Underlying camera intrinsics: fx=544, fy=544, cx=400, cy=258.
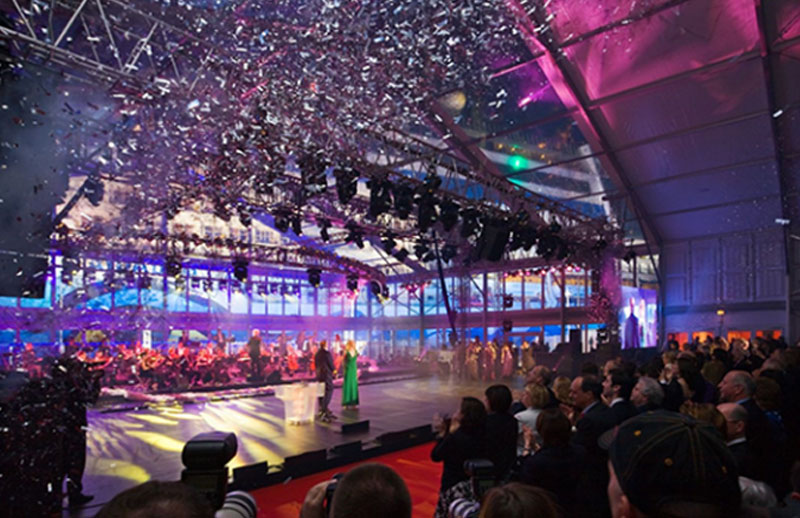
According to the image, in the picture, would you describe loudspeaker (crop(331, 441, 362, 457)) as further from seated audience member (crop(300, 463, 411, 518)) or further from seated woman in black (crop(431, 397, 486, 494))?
seated audience member (crop(300, 463, 411, 518))

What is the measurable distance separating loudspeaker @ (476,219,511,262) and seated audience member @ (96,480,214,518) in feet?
37.8

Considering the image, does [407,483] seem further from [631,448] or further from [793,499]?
[631,448]

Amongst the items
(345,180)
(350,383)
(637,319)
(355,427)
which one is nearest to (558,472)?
(355,427)

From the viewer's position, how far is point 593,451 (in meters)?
3.34

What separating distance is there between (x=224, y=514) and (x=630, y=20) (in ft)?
39.3

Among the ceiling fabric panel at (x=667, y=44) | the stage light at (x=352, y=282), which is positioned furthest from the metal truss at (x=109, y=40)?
the stage light at (x=352, y=282)

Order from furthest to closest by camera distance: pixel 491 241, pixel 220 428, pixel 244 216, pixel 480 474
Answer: pixel 491 241 → pixel 244 216 → pixel 220 428 → pixel 480 474

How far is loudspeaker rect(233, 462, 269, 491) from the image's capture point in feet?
19.5

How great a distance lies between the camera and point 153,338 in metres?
21.2

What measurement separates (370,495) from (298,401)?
8783 mm

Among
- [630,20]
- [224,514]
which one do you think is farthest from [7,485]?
[630,20]

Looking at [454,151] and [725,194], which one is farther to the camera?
[725,194]

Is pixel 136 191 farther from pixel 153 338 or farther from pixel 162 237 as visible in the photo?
pixel 153 338

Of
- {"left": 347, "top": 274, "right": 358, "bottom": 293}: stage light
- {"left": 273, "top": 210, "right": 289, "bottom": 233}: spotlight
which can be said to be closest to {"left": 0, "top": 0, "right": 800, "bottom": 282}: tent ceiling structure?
{"left": 273, "top": 210, "right": 289, "bottom": 233}: spotlight
